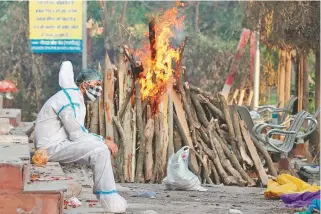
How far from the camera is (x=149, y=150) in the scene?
46.1ft

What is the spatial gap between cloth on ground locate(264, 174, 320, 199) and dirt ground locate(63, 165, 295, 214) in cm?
11

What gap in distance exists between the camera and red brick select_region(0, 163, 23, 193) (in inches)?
278

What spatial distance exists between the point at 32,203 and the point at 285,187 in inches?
205

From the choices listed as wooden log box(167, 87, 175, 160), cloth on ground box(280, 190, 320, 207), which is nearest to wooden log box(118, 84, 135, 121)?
wooden log box(167, 87, 175, 160)

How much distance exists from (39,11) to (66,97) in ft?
53.2

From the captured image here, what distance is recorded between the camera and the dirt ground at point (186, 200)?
10.4m

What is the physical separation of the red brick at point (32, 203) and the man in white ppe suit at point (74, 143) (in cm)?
205

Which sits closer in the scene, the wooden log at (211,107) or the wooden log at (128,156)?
the wooden log at (128,156)

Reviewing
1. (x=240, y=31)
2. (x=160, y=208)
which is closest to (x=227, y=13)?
(x=240, y=31)

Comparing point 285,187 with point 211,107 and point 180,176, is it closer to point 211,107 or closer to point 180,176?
point 180,176

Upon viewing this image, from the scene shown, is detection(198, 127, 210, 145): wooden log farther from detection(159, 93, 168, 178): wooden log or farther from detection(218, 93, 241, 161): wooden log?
detection(159, 93, 168, 178): wooden log

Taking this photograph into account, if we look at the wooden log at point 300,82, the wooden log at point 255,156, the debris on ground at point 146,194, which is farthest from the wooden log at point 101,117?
the wooden log at point 300,82

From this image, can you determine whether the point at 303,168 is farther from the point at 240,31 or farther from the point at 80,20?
the point at 240,31

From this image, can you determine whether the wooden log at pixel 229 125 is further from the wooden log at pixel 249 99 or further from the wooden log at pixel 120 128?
the wooden log at pixel 249 99
